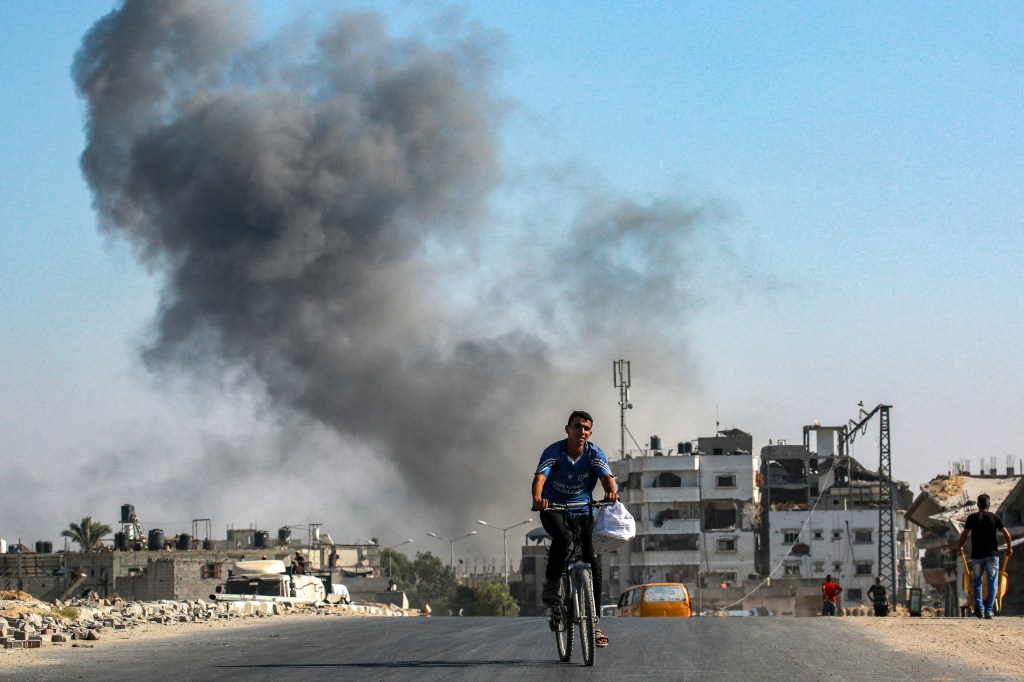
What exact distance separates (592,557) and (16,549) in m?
108

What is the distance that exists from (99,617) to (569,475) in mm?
17391

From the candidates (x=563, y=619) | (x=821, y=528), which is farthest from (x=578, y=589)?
(x=821, y=528)

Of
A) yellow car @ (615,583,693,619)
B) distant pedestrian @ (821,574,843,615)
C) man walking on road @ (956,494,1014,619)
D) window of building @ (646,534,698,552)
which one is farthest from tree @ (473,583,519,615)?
man walking on road @ (956,494,1014,619)

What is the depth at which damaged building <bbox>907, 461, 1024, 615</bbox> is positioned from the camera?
50875 millimetres

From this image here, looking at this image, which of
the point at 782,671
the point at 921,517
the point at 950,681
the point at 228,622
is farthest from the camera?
the point at 921,517

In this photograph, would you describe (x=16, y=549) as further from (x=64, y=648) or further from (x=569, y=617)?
(x=569, y=617)

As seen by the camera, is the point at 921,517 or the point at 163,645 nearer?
the point at 163,645

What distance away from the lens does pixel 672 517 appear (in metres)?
119

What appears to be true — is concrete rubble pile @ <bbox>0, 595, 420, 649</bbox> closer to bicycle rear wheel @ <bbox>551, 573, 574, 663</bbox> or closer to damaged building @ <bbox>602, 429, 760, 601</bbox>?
bicycle rear wheel @ <bbox>551, 573, 574, 663</bbox>

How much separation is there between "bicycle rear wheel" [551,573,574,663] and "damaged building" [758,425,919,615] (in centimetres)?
9720

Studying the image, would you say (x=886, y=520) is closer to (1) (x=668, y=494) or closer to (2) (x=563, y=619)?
(1) (x=668, y=494)

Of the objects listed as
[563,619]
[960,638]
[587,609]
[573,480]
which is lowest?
[960,638]

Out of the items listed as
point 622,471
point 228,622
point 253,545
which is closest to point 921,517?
point 228,622

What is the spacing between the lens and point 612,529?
602 inches
